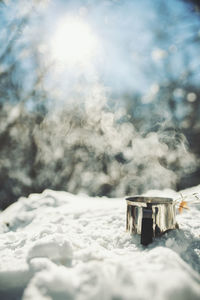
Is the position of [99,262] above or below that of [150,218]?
below

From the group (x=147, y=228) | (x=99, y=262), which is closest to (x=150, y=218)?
A: (x=147, y=228)

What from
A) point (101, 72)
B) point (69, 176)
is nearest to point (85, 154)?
point (69, 176)

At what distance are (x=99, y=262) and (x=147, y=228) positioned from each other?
537mm

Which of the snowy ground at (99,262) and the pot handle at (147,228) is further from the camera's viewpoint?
the pot handle at (147,228)

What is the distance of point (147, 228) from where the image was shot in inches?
65.9

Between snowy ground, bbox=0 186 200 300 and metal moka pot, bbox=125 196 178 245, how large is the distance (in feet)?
0.25

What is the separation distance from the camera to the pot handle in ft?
5.46

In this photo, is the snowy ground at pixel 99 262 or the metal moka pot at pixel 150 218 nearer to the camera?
the snowy ground at pixel 99 262

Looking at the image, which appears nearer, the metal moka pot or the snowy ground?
the snowy ground

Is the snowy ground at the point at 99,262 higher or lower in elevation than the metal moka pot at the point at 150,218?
lower

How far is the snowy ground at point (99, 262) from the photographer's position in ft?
3.32

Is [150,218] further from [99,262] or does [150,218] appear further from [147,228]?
[99,262]

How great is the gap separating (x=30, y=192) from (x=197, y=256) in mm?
3762

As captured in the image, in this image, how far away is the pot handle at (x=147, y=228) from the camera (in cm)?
166
